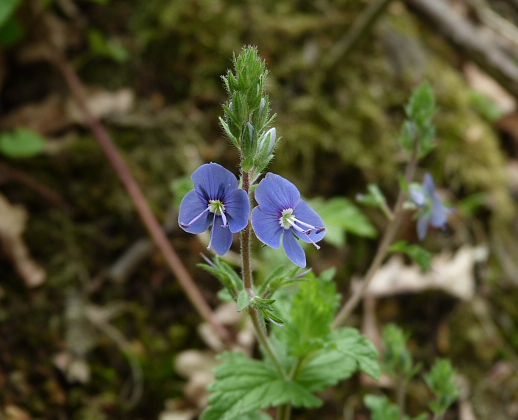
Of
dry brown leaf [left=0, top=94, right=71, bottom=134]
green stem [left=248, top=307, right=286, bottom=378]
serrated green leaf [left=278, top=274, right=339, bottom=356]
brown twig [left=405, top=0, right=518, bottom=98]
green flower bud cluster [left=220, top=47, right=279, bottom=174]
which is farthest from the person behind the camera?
brown twig [left=405, top=0, right=518, bottom=98]

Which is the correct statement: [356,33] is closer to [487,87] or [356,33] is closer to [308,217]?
[487,87]

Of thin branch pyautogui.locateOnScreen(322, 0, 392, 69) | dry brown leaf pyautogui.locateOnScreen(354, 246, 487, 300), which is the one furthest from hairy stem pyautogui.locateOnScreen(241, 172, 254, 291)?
thin branch pyautogui.locateOnScreen(322, 0, 392, 69)

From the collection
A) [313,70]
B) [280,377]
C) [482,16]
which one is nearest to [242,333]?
[280,377]

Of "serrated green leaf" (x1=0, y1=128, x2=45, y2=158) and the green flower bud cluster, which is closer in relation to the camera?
the green flower bud cluster

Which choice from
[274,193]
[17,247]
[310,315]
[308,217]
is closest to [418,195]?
[310,315]

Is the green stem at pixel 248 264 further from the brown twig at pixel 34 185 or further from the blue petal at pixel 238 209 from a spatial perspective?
the brown twig at pixel 34 185

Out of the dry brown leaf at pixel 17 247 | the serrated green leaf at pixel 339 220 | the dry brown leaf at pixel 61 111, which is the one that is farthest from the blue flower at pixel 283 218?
the dry brown leaf at pixel 61 111

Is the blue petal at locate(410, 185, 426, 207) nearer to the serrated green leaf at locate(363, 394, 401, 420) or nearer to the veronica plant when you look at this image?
the veronica plant

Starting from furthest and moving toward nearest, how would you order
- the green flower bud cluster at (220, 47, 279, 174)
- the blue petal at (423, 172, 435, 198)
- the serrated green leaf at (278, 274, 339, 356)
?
1. the blue petal at (423, 172, 435, 198)
2. the serrated green leaf at (278, 274, 339, 356)
3. the green flower bud cluster at (220, 47, 279, 174)
